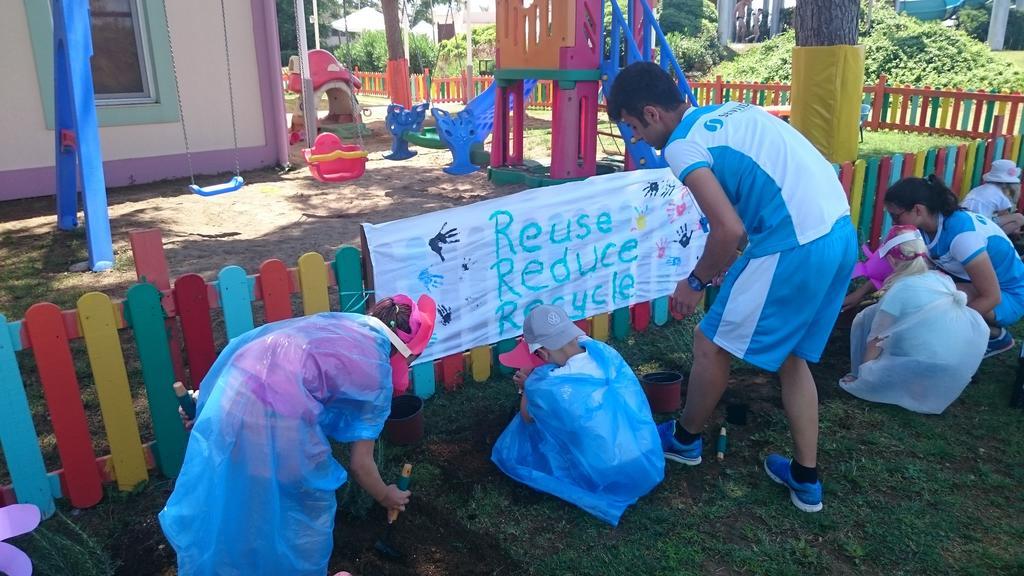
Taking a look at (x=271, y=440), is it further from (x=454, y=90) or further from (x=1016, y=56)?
(x=1016, y=56)

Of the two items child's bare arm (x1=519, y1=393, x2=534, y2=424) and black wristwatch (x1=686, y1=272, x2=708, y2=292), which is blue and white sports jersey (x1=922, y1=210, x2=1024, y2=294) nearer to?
black wristwatch (x1=686, y1=272, x2=708, y2=292)

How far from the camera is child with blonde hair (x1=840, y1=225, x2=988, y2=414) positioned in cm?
366

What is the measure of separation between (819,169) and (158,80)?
8.89m

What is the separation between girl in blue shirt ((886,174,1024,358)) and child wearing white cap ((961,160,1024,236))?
4.35ft

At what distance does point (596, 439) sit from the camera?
9.35ft

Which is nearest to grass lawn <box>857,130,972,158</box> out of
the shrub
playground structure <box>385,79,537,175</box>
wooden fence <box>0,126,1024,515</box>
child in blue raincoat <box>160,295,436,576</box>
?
playground structure <box>385,79,537,175</box>

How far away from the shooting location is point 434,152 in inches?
515

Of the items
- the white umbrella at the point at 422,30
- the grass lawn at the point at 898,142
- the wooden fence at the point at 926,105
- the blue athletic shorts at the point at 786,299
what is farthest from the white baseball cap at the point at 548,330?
the white umbrella at the point at 422,30

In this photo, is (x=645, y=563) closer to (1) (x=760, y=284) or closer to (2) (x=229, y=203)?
(1) (x=760, y=284)

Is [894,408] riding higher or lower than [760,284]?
lower

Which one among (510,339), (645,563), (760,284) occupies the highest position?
(760,284)

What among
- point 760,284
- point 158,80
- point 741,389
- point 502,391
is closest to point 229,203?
point 158,80

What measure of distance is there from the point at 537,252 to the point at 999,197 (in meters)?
4.03

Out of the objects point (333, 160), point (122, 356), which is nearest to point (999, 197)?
point (122, 356)
